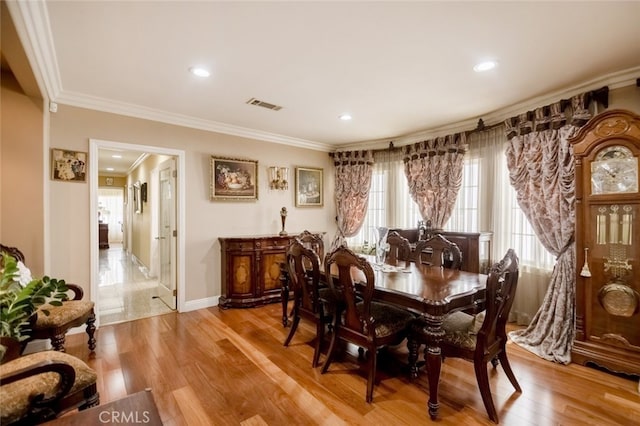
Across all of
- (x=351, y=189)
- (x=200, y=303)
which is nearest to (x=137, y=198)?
(x=200, y=303)

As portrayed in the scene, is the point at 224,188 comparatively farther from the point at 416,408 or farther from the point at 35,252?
the point at 416,408

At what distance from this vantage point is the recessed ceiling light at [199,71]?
2.57 meters

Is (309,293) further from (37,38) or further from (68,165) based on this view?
(68,165)

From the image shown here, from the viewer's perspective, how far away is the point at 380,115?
386 cm

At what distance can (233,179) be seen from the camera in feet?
14.4

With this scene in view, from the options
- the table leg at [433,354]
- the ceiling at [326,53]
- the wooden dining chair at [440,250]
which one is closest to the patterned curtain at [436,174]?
the ceiling at [326,53]

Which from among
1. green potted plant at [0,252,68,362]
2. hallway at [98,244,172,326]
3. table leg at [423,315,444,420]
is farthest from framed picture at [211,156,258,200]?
table leg at [423,315,444,420]

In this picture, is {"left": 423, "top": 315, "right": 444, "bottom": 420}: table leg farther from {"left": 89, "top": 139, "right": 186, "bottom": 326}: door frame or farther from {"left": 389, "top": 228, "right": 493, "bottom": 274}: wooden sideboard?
{"left": 89, "top": 139, "right": 186, "bottom": 326}: door frame

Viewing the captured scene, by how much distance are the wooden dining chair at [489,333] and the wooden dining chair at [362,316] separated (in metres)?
0.37

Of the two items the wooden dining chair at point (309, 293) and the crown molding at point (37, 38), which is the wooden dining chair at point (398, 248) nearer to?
the wooden dining chair at point (309, 293)

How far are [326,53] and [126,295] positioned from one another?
462cm

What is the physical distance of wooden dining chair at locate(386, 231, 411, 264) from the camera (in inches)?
136

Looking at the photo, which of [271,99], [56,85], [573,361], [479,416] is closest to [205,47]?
[271,99]

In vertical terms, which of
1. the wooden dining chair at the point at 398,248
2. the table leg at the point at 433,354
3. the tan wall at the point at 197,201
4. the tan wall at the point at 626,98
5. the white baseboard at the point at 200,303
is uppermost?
the tan wall at the point at 626,98
